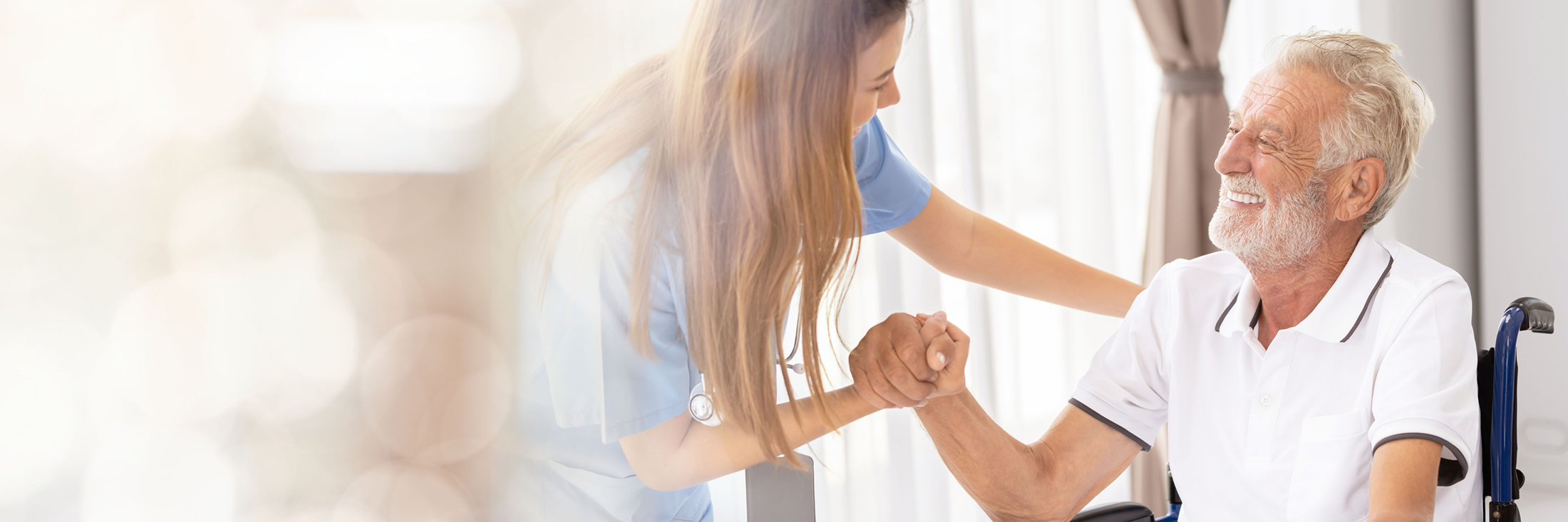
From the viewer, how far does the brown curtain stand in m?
2.00

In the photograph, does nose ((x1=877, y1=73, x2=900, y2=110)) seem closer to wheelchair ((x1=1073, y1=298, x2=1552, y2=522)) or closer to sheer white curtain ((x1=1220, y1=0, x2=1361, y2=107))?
wheelchair ((x1=1073, y1=298, x2=1552, y2=522))

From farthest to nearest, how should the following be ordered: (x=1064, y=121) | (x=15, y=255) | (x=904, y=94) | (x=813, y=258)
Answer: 1. (x=1064, y=121)
2. (x=904, y=94)
3. (x=813, y=258)
4. (x=15, y=255)

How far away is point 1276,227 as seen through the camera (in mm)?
1105

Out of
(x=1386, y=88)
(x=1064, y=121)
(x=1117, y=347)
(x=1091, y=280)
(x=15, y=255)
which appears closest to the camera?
(x=15, y=255)

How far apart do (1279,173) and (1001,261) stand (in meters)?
0.41

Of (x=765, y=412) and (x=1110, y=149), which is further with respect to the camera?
(x=1110, y=149)

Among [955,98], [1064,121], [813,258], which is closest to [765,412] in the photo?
[813,258]

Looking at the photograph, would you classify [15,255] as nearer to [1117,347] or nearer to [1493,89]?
[1117,347]

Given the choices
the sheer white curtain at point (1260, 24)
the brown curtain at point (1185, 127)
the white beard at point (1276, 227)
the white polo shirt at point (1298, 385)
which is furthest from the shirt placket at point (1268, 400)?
the sheer white curtain at point (1260, 24)

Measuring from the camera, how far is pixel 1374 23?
2.67 meters

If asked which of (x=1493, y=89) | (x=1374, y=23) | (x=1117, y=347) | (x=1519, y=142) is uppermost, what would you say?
(x=1374, y=23)

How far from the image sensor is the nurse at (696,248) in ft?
2.10

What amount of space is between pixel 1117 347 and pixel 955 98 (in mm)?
835

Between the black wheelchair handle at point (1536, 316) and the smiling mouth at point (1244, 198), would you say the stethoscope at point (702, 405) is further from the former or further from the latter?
the black wheelchair handle at point (1536, 316)
